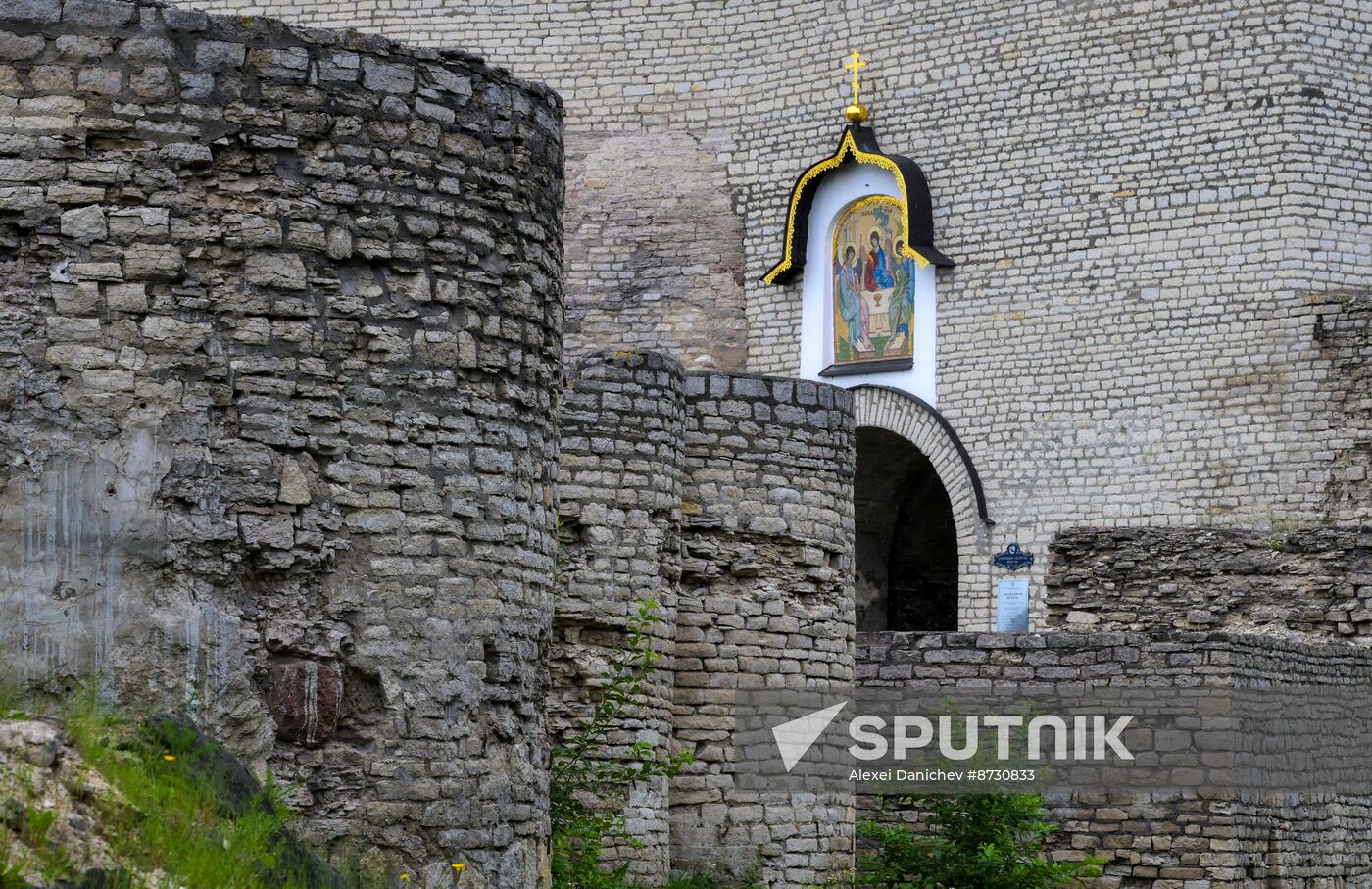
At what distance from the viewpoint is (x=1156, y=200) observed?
1961 centimetres

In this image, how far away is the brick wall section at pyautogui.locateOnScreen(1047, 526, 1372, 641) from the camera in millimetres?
14484

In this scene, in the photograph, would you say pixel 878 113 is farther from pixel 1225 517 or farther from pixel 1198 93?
pixel 1225 517

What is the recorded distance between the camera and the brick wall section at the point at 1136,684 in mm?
11922

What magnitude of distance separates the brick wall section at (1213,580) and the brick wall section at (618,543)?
226 inches

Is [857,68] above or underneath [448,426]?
above

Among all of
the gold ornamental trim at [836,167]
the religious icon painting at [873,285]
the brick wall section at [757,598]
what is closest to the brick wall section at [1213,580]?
the brick wall section at [757,598]

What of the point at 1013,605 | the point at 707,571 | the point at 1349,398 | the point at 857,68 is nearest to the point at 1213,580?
the point at 1349,398

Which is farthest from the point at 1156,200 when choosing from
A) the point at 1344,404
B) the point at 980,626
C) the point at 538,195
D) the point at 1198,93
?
the point at 538,195

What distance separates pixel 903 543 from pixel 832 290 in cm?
280

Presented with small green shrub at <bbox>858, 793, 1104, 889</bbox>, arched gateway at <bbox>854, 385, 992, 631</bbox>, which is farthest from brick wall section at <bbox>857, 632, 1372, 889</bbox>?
arched gateway at <bbox>854, 385, 992, 631</bbox>

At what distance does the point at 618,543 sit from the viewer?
9469mm

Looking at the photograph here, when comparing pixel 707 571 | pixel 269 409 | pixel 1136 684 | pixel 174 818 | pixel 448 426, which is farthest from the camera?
pixel 1136 684

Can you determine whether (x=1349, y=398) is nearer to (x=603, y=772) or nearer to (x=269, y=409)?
(x=603, y=772)

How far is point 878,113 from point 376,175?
15.6 metres
